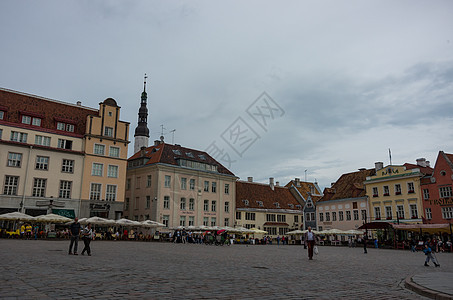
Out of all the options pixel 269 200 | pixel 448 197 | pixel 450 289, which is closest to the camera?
pixel 450 289

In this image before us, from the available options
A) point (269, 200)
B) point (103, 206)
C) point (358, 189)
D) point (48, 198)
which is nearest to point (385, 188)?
point (358, 189)

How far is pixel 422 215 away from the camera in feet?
156

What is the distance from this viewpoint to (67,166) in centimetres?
4400

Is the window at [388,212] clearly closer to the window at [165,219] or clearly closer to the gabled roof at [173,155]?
the gabled roof at [173,155]

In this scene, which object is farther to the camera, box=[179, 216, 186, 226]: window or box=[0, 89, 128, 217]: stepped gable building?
box=[179, 216, 186, 226]: window

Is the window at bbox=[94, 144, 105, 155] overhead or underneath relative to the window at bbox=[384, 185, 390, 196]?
overhead

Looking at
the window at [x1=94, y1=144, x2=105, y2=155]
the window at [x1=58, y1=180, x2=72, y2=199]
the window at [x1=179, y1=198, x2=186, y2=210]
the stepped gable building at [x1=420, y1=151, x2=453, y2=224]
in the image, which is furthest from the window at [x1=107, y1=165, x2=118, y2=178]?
the stepped gable building at [x1=420, y1=151, x2=453, y2=224]

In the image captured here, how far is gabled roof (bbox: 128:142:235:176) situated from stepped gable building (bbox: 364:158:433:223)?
2246cm

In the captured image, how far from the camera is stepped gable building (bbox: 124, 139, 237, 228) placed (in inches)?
2079

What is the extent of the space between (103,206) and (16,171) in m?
10.1

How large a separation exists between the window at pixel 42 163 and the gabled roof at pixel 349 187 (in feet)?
139

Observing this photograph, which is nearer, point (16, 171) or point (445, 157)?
point (16, 171)

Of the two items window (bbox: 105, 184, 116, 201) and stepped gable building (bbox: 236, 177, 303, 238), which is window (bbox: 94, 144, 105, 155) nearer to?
window (bbox: 105, 184, 116, 201)

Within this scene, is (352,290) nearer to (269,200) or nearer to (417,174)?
(417,174)
